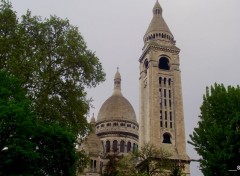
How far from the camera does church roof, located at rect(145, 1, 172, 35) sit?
267 ft

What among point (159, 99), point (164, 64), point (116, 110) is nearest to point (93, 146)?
point (159, 99)

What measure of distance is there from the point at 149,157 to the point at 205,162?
1868 cm

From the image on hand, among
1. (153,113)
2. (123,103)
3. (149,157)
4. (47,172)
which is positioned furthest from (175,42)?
(47,172)

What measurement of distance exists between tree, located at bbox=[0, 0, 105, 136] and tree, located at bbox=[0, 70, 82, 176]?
420cm

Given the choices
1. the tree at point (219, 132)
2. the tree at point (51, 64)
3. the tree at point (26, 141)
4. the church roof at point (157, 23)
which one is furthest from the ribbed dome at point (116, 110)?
the tree at point (26, 141)

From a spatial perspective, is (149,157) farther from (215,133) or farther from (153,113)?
(153,113)

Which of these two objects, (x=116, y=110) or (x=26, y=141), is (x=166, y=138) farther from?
(x=26, y=141)

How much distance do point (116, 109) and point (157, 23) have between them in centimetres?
2477

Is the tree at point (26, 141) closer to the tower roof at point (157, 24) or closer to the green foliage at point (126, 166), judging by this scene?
the green foliage at point (126, 166)

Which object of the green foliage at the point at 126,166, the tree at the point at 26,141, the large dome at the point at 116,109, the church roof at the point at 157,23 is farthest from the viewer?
the large dome at the point at 116,109

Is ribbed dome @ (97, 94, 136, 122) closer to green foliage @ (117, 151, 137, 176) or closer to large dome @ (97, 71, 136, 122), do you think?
large dome @ (97, 71, 136, 122)

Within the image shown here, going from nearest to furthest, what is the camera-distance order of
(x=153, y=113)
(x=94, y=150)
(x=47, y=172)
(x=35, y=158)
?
(x=35, y=158) < (x=47, y=172) < (x=153, y=113) < (x=94, y=150)

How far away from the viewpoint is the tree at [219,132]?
27328 millimetres

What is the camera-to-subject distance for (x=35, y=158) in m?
24.3
